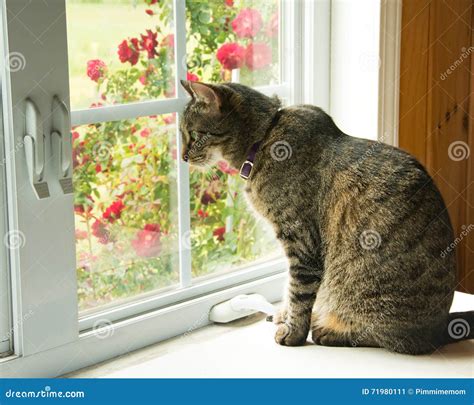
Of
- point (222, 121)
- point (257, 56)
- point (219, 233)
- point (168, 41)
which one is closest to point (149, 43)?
point (168, 41)

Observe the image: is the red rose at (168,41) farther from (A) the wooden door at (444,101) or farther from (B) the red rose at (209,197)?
(A) the wooden door at (444,101)

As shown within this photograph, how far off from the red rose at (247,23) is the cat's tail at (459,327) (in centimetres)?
82

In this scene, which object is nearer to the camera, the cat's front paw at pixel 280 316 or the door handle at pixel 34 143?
the door handle at pixel 34 143

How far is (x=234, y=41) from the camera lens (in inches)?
73.8

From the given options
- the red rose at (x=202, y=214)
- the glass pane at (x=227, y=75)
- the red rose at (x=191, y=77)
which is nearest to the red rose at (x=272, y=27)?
the glass pane at (x=227, y=75)

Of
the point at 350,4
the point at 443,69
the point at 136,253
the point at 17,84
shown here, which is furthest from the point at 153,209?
the point at 443,69

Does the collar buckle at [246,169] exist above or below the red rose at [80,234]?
above

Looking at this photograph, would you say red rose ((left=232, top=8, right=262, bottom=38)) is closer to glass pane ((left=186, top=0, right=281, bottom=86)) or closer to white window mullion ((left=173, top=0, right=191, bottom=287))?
glass pane ((left=186, top=0, right=281, bottom=86))

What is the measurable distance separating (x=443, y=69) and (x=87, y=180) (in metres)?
1.10

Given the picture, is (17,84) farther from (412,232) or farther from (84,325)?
(412,232)

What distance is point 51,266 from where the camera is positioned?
1.46m

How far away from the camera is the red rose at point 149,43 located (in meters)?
1.66

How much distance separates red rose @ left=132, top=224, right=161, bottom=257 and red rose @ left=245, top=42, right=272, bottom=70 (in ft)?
1.57

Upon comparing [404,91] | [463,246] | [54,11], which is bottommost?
[463,246]
